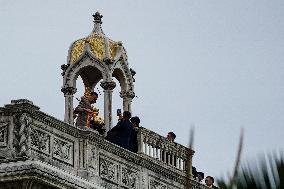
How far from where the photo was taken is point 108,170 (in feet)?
94.4

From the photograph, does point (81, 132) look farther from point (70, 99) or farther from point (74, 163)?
point (70, 99)

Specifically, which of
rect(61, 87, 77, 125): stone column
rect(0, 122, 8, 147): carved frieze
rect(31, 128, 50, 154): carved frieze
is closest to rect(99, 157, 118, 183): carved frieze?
rect(31, 128, 50, 154): carved frieze

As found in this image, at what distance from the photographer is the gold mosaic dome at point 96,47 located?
35406 mm

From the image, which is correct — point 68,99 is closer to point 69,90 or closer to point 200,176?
point 69,90

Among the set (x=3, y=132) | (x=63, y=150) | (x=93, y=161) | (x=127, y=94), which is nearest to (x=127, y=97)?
(x=127, y=94)

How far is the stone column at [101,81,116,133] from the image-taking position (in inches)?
1383

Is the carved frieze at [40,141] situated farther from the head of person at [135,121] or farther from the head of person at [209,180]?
the head of person at [209,180]

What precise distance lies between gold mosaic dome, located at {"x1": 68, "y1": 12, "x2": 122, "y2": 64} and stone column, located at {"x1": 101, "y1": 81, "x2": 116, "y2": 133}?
830 millimetres

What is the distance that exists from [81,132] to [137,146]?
3.22 metres

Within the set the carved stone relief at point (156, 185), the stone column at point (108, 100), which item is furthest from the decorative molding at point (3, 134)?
the stone column at point (108, 100)

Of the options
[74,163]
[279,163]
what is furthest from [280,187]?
[74,163]

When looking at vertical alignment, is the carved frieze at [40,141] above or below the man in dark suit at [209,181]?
below

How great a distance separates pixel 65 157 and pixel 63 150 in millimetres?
180

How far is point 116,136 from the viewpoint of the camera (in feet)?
98.1
